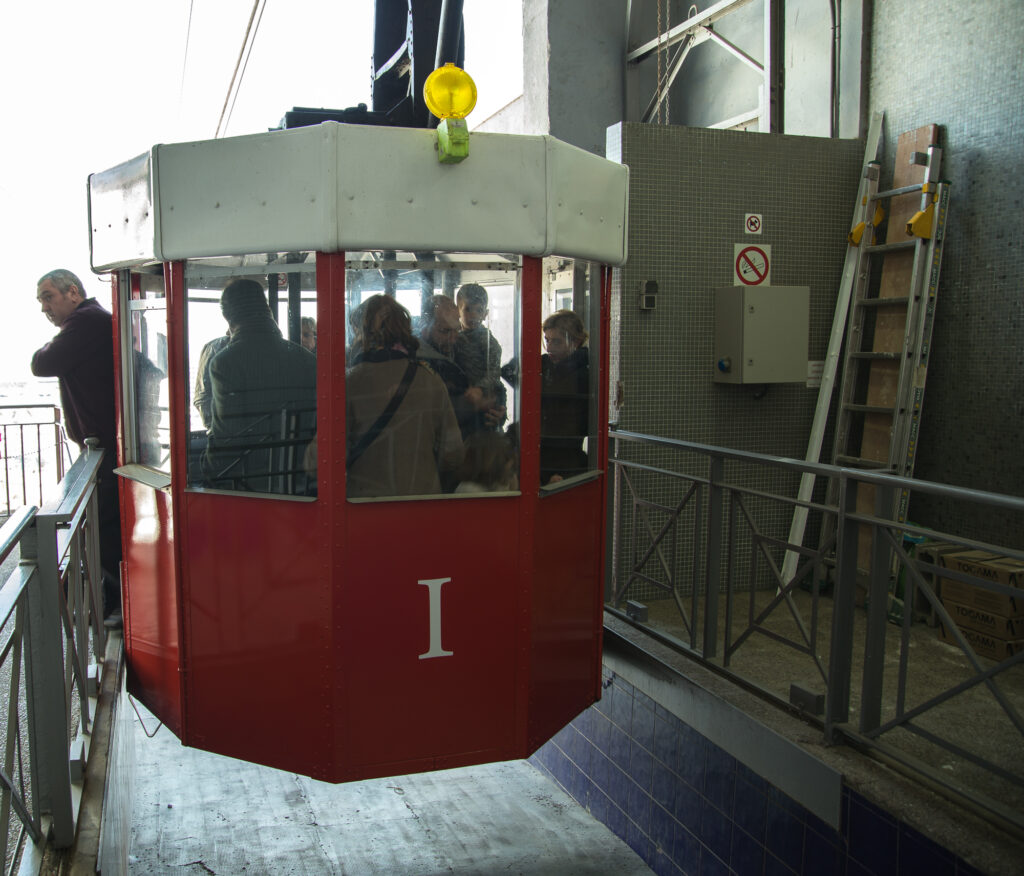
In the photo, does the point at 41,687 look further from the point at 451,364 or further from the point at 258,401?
the point at 451,364

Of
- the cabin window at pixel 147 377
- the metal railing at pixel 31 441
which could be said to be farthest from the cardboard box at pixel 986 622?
the metal railing at pixel 31 441

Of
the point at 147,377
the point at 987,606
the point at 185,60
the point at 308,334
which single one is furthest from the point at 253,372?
the point at 185,60

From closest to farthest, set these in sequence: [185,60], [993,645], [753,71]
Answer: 1. [993,645]
2. [185,60]
3. [753,71]

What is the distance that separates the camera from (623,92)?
814 centimetres

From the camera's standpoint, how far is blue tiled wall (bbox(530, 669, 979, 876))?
3.09m

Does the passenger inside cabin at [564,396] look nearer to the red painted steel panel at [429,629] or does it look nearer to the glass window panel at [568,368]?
the glass window panel at [568,368]

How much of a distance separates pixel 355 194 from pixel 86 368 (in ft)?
7.76

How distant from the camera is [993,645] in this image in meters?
4.40

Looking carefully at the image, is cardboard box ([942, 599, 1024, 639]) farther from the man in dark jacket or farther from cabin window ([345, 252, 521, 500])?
the man in dark jacket

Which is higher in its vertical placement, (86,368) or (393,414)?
(86,368)

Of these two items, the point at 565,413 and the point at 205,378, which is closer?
the point at 205,378

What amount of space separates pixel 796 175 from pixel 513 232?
3.10 meters

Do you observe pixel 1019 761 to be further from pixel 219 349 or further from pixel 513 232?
pixel 219 349

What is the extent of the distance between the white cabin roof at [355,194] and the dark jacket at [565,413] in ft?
1.56
